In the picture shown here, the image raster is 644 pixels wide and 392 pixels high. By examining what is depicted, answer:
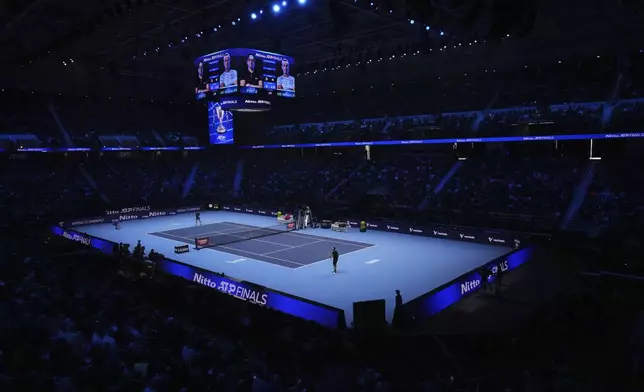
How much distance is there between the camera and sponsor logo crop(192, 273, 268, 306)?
14.2 metres

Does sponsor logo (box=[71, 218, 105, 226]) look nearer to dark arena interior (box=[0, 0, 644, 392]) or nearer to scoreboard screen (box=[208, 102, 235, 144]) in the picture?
dark arena interior (box=[0, 0, 644, 392])

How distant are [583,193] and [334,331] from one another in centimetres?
2279

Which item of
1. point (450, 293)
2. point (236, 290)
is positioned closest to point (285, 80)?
point (236, 290)

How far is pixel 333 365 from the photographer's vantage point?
10438 mm

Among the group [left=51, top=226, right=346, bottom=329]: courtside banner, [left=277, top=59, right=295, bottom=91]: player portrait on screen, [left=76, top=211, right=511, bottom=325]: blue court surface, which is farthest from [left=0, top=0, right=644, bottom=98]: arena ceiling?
[left=51, top=226, right=346, bottom=329]: courtside banner

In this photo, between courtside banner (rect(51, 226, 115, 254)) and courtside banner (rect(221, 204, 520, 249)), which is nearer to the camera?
courtside banner (rect(51, 226, 115, 254))

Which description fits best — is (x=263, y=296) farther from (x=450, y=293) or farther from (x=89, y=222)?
(x=89, y=222)

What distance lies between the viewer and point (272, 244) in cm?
2525

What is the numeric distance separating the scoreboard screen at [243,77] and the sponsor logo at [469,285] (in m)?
15.3

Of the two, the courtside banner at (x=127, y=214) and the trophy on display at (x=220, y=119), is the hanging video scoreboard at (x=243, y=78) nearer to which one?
the courtside banner at (x=127, y=214)

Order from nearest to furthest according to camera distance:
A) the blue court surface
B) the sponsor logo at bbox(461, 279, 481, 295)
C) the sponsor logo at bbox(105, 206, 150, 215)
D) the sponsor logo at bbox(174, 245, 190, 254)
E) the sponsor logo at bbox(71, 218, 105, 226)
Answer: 1. the sponsor logo at bbox(461, 279, 481, 295)
2. the blue court surface
3. the sponsor logo at bbox(174, 245, 190, 254)
4. the sponsor logo at bbox(71, 218, 105, 226)
5. the sponsor logo at bbox(105, 206, 150, 215)

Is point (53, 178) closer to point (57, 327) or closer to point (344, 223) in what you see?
point (344, 223)

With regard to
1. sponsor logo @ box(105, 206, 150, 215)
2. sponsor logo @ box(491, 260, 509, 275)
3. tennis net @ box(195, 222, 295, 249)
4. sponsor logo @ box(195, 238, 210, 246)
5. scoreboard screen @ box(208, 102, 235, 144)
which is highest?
scoreboard screen @ box(208, 102, 235, 144)

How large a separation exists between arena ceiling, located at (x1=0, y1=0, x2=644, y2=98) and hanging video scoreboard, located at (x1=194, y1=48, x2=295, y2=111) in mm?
1570
